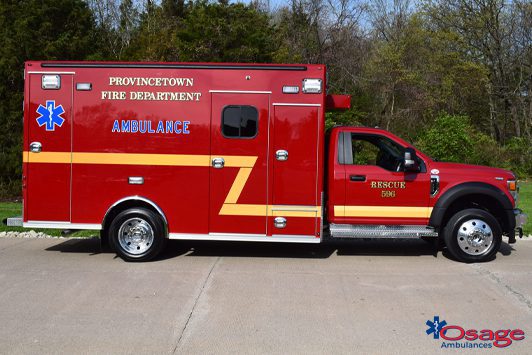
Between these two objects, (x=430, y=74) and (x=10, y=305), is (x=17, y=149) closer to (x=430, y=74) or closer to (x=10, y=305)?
(x=10, y=305)

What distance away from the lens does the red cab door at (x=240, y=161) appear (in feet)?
25.9

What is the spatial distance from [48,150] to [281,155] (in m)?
3.48

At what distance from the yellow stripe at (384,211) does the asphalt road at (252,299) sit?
29.6 inches

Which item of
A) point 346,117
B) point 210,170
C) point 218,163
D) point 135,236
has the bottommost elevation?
point 135,236

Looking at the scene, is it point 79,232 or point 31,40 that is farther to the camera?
point 31,40

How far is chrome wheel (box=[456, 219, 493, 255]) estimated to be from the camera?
8.05 meters

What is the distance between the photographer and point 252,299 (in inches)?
247

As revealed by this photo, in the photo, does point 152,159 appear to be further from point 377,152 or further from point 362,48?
point 362,48

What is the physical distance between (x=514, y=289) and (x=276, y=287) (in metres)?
2.99

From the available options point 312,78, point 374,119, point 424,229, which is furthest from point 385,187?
point 374,119

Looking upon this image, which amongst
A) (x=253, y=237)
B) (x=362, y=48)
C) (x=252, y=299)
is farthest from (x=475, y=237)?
(x=362, y=48)

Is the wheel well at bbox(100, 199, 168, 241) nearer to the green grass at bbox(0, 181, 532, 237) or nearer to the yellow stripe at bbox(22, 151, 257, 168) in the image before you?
the yellow stripe at bbox(22, 151, 257, 168)

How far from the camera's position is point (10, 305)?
5.98 meters

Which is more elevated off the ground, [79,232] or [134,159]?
[134,159]
